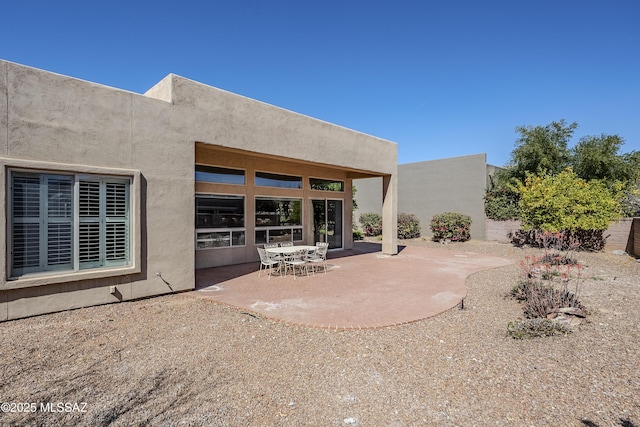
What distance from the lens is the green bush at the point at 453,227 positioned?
1811cm

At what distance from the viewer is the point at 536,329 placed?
5039 mm

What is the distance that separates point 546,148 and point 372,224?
1122cm

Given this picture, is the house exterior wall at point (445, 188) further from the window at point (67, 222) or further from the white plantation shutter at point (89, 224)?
the white plantation shutter at point (89, 224)

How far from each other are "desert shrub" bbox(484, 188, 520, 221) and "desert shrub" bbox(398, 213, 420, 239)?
4.31 metres

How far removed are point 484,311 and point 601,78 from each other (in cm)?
1168

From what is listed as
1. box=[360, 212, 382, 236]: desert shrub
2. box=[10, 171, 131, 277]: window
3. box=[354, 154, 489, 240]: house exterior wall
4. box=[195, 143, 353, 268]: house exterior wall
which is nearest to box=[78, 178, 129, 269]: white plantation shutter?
box=[10, 171, 131, 277]: window

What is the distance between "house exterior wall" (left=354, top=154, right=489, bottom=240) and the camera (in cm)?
1842

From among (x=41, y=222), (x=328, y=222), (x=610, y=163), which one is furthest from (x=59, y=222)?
(x=610, y=163)

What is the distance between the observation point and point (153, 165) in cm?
678

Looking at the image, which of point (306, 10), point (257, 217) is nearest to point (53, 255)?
point (257, 217)

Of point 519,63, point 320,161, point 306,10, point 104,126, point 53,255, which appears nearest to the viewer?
point 53,255

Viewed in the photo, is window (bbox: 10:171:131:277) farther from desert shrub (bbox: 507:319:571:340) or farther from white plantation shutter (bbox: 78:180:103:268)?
desert shrub (bbox: 507:319:571:340)

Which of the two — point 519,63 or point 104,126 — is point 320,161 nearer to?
point 104,126

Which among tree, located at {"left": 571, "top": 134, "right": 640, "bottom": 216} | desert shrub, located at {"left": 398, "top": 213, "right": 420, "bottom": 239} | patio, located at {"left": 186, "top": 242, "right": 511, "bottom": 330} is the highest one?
tree, located at {"left": 571, "top": 134, "right": 640, "bottom": 216}
